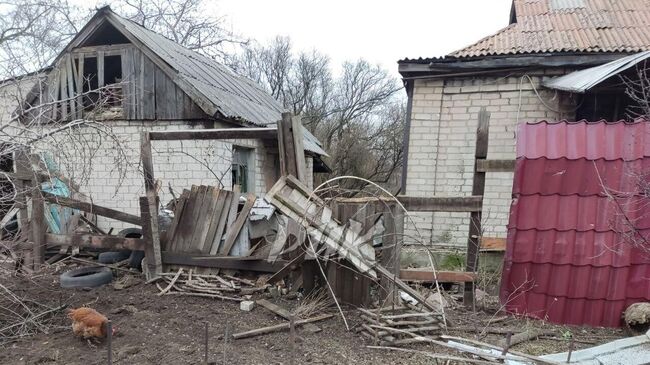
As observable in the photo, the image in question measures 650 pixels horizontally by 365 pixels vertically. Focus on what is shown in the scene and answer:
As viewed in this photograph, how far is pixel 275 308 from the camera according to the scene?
4.34 meters

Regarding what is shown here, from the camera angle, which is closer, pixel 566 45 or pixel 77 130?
pixel 77 130

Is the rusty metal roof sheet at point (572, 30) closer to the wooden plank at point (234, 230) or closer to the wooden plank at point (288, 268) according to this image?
the wooden plank at point (234, 230)

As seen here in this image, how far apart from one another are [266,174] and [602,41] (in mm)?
8499

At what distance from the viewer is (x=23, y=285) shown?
16.0ft

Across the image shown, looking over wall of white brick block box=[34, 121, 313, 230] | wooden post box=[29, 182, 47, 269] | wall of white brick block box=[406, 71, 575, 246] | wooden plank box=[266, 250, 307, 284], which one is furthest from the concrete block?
wall of white brick block box=[34, 121, 313, 230]

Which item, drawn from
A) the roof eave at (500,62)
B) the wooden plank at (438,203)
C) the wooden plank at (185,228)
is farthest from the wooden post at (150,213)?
the roof eave at (500,62)

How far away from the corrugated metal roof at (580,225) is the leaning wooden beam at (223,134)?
2.80 metres

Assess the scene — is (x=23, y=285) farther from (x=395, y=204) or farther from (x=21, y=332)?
(x=395, y=204)

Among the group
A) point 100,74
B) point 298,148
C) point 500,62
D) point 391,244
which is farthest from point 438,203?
point 100,74

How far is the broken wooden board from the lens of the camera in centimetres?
397

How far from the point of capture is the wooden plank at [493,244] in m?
5.52

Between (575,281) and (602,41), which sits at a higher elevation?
(602,41)

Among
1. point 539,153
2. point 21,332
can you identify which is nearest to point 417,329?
point 539,153

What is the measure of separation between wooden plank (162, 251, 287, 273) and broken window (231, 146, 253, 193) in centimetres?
492
